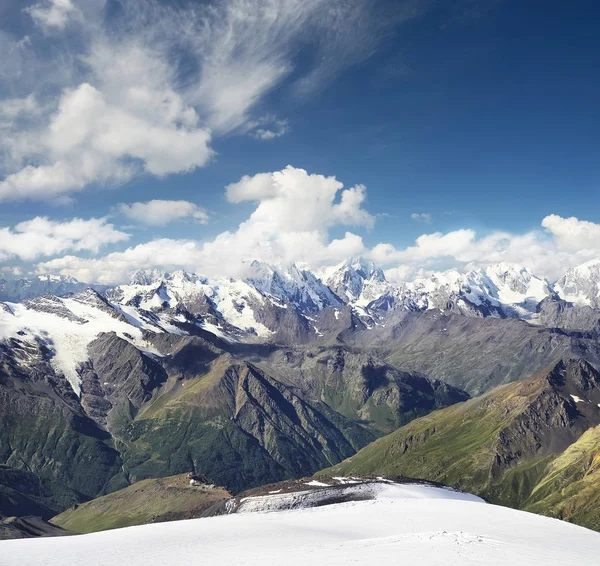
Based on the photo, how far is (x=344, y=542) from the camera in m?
59.6

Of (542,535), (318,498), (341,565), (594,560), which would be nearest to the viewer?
(341,565)

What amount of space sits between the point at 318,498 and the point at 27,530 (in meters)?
115

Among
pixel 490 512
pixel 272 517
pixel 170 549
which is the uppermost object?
pixel 170 549

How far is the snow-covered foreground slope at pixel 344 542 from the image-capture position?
49.1 metres

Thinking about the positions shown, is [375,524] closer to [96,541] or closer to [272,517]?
[272,517]

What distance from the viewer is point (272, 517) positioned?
291ft

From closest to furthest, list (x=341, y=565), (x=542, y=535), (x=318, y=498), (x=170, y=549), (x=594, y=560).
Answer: (x=341, y=565), (x=594, y=560), (x=170, y=549), (x=542, y=535), (x=318, y=498)

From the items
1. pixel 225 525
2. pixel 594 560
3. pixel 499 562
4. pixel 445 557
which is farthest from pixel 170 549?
pixel 594 560

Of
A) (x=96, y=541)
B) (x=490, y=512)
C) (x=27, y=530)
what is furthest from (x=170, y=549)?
(x=27, y=530)

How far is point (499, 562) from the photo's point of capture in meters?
45.3

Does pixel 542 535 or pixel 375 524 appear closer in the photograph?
pixel 542 535

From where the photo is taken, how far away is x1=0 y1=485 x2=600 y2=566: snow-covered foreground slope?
4906 centimetres

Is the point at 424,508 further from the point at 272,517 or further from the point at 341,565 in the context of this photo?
the point at 341,565

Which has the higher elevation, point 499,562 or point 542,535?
→ point 499,562
